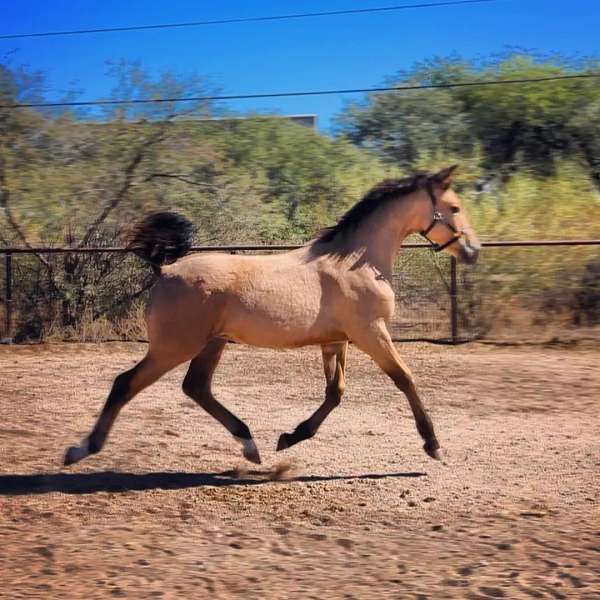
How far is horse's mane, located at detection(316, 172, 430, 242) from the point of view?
7398 millimetres

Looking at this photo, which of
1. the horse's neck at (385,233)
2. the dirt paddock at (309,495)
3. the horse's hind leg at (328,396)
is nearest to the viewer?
the dirt paddock at (309,495)

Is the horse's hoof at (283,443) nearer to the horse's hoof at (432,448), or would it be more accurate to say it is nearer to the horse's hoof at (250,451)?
the horse's hoof at (250,451)

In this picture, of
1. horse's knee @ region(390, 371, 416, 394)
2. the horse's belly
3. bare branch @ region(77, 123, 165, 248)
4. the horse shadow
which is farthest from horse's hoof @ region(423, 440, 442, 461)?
bare branch @ region(77, 123, 165, 248)

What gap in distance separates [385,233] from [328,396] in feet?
4.33

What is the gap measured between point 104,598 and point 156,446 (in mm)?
→ 3577

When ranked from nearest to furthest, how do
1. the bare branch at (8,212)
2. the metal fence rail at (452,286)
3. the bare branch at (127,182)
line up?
the metal fence rail at (452,286)
the bare branch at (127,182)
the bare branch at (8,212)

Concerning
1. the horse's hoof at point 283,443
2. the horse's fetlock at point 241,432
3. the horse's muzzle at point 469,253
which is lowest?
the horse's hoof at point 283,443

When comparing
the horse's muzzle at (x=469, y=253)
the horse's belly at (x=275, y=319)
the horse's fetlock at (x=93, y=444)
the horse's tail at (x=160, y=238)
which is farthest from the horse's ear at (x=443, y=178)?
the horse's fetlock at (x=93, y=444)

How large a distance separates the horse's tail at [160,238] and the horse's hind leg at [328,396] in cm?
138

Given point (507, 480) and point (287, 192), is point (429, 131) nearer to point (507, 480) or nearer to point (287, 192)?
point (287, 192)

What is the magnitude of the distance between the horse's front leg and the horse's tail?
146cm

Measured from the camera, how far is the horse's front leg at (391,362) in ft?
22.9

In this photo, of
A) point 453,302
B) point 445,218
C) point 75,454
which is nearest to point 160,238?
point 75,454

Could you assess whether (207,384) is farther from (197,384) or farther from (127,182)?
(127,182)
